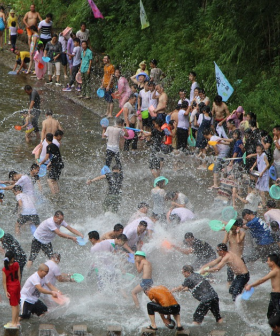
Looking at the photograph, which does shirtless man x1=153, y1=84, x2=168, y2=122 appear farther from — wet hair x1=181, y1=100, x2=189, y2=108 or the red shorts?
the red shorts

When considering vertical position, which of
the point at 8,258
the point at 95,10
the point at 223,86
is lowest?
the point at 8,258

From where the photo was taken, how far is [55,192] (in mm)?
14453

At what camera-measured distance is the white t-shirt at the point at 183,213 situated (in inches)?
492

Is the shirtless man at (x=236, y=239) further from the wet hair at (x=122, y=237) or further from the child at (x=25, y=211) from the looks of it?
the child at (x=25, y=211)

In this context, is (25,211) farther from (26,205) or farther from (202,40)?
(202,40)

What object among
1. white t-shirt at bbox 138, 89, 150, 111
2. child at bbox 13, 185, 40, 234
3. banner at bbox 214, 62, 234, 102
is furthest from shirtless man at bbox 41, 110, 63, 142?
banner at bbox 214, 62, 234, 102

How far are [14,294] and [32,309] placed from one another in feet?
1.56

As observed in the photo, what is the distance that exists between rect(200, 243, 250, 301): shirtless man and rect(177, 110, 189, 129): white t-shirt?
5.58 metres

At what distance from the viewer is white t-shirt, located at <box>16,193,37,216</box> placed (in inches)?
486

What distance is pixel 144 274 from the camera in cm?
1060

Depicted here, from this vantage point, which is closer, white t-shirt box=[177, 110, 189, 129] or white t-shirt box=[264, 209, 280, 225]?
white t-shirt box=[264, 209, 280, 225]

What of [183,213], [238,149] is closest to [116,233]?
[183,213]

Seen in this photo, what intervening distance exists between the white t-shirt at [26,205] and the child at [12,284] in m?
2.38

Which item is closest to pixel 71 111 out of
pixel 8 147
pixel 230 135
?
pixel 8 147
